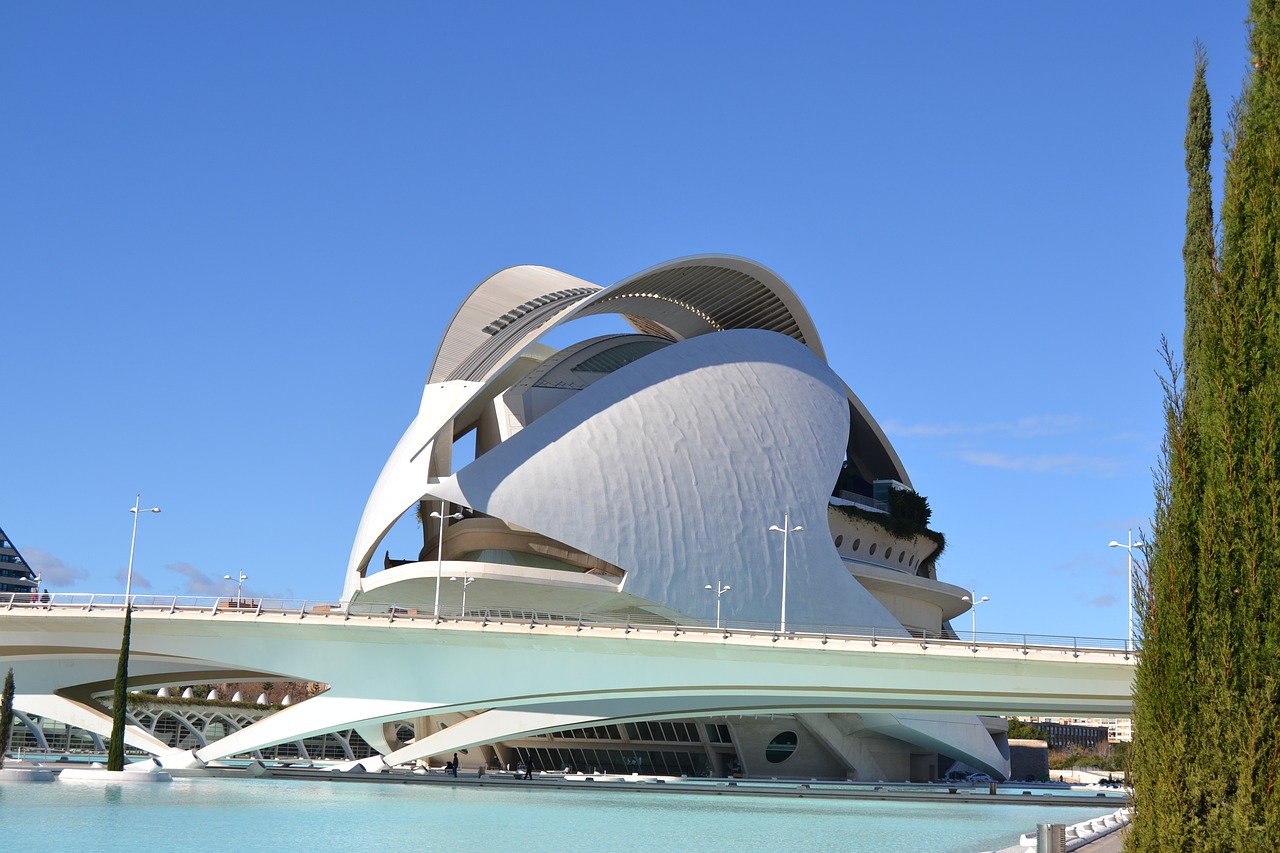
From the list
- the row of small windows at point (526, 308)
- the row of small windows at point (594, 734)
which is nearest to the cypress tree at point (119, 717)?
the row of small windows at point (594, 734)

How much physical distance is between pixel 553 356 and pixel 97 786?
26289 millimetres

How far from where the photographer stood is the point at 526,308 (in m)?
53.2

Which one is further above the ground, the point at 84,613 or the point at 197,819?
the point at 84,613

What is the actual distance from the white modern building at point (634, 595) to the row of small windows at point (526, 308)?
0.45ft

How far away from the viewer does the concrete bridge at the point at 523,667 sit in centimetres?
3350

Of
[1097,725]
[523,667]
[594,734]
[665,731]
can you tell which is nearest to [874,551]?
[665,731]

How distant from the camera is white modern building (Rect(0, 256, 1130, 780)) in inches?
1383

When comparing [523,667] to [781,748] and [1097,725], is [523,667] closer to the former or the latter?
[781,748]

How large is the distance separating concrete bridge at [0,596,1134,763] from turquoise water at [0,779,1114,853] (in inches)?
101

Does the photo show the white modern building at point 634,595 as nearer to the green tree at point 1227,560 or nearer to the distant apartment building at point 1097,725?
the green tree at point 1227,560

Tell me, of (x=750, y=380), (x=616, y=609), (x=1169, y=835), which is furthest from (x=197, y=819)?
(x=750, y=380)

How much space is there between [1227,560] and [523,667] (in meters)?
29.2

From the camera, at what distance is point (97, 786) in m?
33.5

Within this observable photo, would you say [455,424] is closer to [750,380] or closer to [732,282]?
[750,380]
